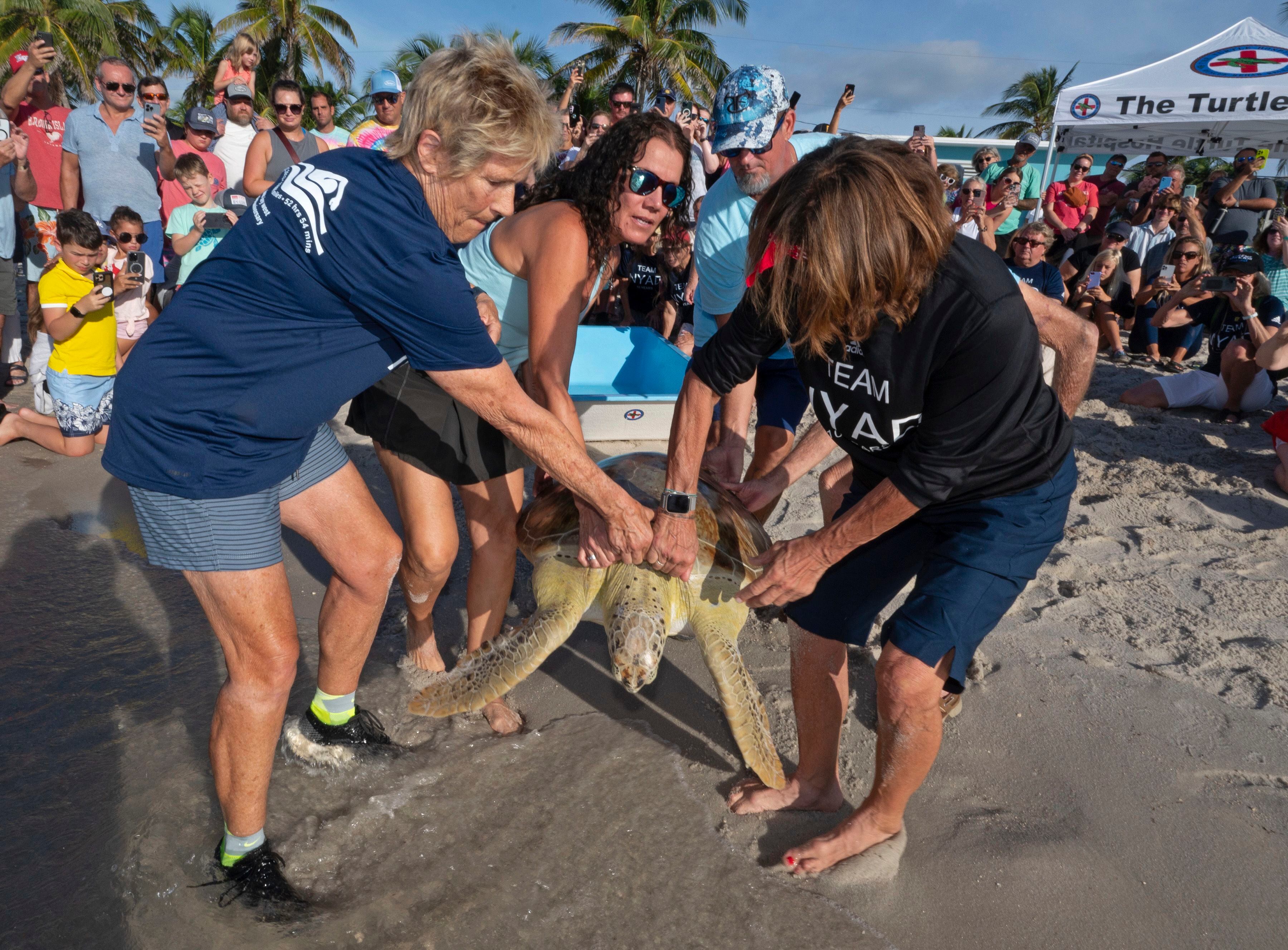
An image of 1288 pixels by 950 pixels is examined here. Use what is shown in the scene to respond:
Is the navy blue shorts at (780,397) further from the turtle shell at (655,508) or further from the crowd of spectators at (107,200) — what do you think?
the crowd of spectators at (107,200)

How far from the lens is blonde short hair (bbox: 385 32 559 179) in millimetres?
1257

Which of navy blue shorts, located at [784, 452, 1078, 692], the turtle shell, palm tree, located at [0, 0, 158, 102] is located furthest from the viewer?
palm tree, located at [0, 0, 158, 102]

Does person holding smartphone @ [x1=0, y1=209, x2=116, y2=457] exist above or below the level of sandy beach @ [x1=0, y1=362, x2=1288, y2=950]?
above

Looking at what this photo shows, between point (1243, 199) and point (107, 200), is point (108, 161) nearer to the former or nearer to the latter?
point (107, 200)

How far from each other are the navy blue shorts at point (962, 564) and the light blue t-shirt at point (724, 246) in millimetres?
915

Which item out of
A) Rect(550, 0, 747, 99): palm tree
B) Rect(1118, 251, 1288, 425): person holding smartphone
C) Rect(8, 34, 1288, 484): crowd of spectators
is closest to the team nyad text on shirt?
Rect(8, 34, 1288, 484): crowd of spectators

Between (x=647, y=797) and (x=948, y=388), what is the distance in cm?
115

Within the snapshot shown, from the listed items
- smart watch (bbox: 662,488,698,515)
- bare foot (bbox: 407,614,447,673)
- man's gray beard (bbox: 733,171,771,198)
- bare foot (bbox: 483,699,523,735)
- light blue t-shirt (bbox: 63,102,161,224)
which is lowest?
bare foot (bbox: 483,699,523,735)

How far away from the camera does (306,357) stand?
131 centimetres

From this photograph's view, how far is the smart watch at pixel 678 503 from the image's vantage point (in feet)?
5.59

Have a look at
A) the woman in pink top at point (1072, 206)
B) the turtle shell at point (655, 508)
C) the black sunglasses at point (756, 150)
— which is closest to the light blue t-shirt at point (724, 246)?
the black sunglasses at point (756, 150)

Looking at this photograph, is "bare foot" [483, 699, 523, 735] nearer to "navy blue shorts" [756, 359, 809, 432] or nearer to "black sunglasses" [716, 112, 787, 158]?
"navy blue shorts" [756, 359, 809, 432]

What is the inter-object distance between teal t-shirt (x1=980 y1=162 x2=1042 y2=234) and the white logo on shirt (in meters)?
6.60

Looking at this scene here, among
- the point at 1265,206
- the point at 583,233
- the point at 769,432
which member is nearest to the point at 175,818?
the point at 583,233
